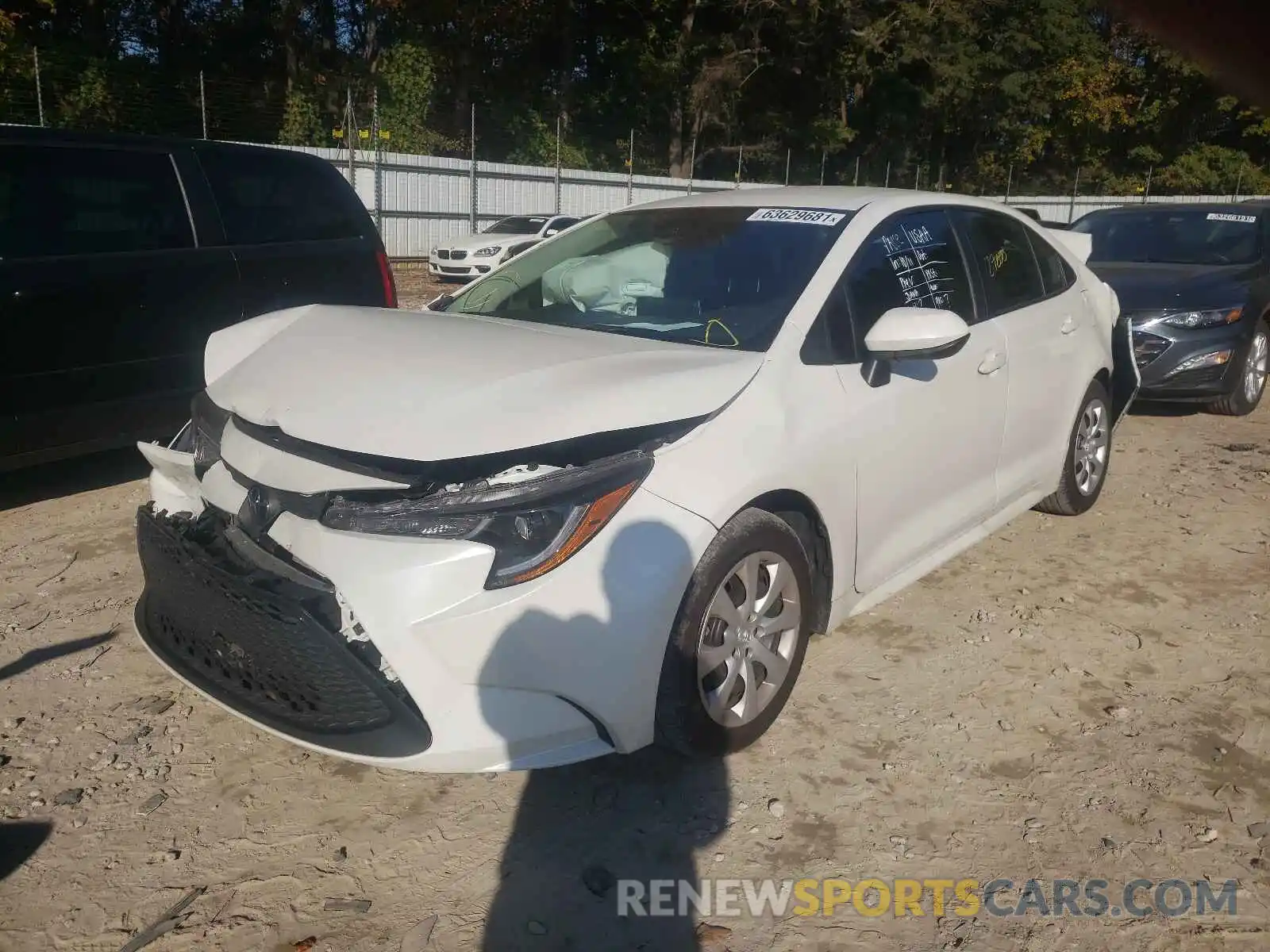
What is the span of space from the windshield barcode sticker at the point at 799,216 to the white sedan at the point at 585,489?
0.07 ft

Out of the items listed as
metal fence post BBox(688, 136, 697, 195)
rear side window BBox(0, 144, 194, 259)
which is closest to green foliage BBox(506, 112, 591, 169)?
metal fence post BBox(688, 136, 697, 195)

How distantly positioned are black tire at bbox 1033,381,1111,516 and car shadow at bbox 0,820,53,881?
161 inches

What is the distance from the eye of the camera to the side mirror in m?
3.10

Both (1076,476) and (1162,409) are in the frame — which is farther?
(1162,409)

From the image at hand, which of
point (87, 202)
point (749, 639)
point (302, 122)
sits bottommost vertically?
point (749, 639)

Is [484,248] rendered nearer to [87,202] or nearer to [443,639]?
[87,202]

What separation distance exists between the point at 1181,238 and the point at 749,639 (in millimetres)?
6901

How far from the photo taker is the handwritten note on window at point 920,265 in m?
3.57

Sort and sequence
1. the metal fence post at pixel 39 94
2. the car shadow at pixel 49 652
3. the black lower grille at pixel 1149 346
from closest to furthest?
1. the car shadow at pixel 49 652
2. the black lower grille at pixel 1149 346
3. the metal fence post at pixel 39 94

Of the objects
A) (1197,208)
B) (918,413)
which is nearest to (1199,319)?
(1197,208)

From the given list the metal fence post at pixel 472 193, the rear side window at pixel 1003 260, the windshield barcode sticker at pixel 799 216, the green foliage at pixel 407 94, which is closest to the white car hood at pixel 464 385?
the windshield barcode sticker at pixel 799 216

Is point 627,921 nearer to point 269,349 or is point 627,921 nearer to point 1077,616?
point 269,349

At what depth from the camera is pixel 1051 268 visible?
463 centimetres

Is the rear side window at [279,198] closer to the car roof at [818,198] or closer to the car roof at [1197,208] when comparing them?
the car roof at [818,198]
